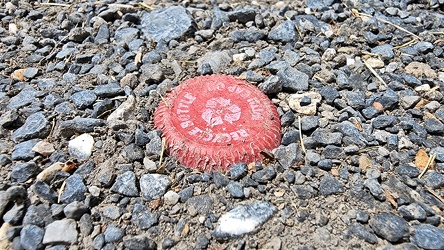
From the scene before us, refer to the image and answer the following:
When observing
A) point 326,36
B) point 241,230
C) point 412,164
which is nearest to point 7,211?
point 241,230

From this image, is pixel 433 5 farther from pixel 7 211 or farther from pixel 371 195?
pixel 7 211

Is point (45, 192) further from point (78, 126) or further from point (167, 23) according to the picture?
point (167, 23)

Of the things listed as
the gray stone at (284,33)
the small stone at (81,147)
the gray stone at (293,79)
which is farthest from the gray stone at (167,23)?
the small stone at (81,147)

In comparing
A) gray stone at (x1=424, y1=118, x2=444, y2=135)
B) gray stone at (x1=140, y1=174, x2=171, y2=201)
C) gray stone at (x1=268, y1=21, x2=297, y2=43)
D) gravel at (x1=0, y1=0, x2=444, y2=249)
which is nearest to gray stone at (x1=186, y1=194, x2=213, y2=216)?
gravel at (x1=0, y1=0, x2=444, y2=249)

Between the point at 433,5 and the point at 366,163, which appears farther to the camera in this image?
the point at 433,5

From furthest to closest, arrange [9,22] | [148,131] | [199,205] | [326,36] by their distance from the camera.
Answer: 1. [9,22]
2. [326,36]
3. [148,131]
4. [199,205]

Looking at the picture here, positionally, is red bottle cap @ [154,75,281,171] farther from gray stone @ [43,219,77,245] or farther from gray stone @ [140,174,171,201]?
gray stone @ [43,219,77,245]

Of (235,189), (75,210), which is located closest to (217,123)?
(235,189)
